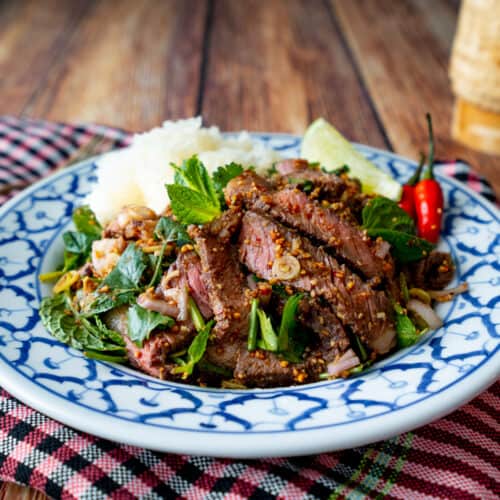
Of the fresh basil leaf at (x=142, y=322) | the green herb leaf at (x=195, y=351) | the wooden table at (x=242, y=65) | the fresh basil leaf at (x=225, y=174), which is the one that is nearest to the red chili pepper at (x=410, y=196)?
the fresh basil leaf at (x=225, y=174)

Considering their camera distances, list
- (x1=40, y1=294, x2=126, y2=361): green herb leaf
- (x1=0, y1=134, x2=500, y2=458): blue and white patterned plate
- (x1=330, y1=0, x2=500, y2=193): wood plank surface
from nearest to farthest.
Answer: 1. (x1=0, y1=134, x2=500, y2=458): blue and white patterned plate
2. (x1=40, y1=294, x2=126, y2=361): green herb leaf
3. (x1=330, y1=0, x2=500, y2=193): wood plank surface

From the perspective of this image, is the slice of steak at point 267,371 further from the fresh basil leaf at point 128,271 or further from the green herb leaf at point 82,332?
the fresh basil leaf at point 128,271

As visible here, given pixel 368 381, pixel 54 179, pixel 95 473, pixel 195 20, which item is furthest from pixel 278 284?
pixel 195 20

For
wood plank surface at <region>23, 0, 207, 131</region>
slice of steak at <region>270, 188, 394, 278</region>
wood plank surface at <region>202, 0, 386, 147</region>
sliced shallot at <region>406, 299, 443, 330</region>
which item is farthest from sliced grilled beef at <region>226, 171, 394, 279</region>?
wood plank surface at <region>23, 0, 207, 131</region>

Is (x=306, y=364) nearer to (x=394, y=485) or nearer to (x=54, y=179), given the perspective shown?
(x=394, y=485)

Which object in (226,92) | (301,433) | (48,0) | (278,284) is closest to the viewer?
(301,433)

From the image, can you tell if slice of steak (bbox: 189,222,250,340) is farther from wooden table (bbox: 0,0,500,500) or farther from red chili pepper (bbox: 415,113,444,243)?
wooden table (bbox: 0,0,500,500)

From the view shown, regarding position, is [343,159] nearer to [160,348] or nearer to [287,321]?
[287,321]
